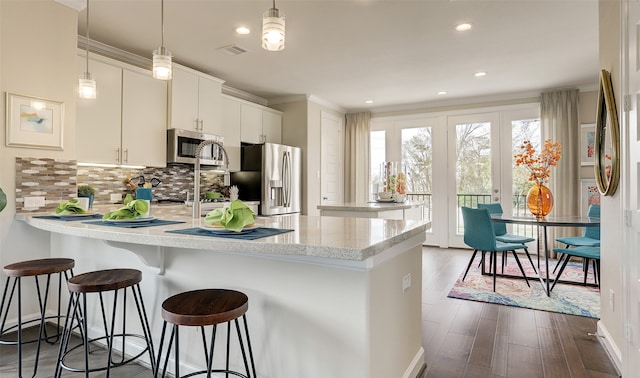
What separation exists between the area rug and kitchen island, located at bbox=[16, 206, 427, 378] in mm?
1747

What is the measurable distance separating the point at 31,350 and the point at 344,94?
4.84 metres

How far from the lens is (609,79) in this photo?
224cm

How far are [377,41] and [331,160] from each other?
3059 mm

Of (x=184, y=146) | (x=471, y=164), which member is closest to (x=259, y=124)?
(x=184, y=146)

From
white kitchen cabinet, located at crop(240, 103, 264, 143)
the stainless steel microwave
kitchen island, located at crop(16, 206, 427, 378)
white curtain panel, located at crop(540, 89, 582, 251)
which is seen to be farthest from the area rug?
white kitchen cabinet, located at crop(240, 103, 264, 143)

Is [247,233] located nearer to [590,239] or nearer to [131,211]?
[131,211]

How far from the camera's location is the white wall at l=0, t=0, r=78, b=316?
2.49 m

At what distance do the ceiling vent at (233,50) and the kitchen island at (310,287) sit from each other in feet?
7.99

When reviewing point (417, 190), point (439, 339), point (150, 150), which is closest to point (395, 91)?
point (417, 190)

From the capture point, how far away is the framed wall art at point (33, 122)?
2.50 m

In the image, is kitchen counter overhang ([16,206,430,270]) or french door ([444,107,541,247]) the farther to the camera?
french door ([444,107,541,247])

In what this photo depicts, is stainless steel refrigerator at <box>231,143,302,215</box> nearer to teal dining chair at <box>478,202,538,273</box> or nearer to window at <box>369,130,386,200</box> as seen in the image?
window at <box>369,130,386,200</box>

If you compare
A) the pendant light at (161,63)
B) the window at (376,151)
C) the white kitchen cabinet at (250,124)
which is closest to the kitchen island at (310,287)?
the pendant light at (161,63)

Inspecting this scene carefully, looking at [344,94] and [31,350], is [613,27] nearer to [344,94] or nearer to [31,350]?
[344,94]
